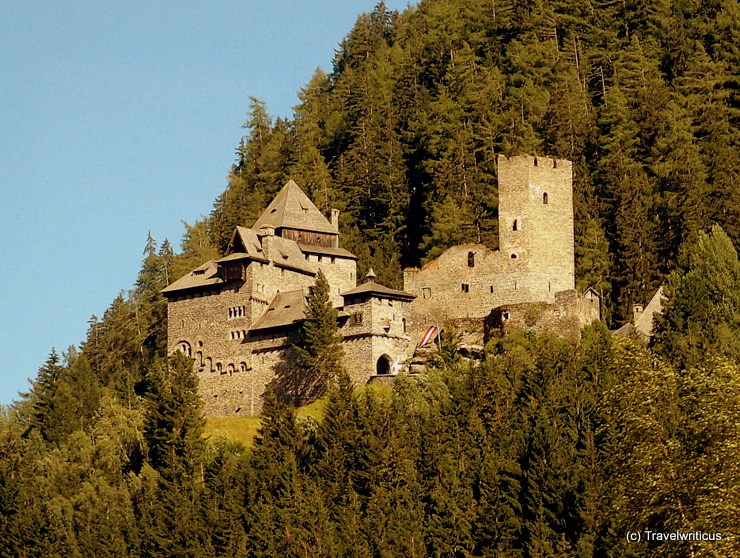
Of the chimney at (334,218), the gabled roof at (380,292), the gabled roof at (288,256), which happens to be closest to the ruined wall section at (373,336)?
the gabled roof at (380,292)

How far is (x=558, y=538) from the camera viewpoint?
46438mm

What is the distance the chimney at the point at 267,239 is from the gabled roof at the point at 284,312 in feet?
6.28

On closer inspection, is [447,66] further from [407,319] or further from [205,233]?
[407,319]

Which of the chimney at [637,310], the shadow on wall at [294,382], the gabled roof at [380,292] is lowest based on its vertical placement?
the shadow on wall at [294,382]

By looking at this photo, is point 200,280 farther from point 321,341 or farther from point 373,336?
point 373,336

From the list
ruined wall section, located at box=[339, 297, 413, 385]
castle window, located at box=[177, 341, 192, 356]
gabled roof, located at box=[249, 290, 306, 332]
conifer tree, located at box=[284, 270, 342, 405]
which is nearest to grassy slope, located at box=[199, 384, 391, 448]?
conifer tree, located at box=[284, 270, 342, 405]

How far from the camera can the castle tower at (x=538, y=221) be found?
60719 millimetres

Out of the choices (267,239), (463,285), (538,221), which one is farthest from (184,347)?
(538,221)

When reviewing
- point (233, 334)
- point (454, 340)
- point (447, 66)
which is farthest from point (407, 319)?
point (447, 66)

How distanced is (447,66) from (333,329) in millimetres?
24677

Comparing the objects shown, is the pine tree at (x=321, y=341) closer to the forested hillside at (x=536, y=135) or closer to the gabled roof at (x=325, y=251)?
Answer: the gabled roof at (x=325, y=251)

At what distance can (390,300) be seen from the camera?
2450 inches

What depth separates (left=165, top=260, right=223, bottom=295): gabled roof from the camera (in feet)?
219

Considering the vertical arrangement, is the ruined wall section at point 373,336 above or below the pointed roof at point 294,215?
below
